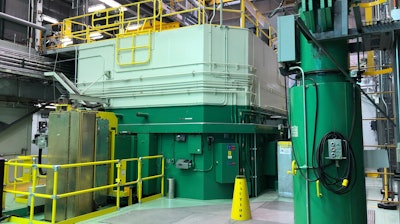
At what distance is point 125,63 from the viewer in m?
9.34

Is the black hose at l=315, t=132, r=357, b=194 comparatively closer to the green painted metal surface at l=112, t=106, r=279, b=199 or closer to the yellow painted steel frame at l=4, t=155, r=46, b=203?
the green painted metal surface at l=112, t=106, r=279, b=199

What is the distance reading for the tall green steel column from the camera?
379cm

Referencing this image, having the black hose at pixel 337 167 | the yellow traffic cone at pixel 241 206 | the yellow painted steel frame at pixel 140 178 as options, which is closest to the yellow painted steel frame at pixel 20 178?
the yellow painted steel frame at pixel 140 178

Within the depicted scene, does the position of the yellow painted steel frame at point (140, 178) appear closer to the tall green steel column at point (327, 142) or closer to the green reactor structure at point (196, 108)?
the green reactor structure at point (196, 108)

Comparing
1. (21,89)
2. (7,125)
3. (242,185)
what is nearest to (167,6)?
(21,89)

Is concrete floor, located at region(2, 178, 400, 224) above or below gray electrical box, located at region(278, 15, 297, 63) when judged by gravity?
below

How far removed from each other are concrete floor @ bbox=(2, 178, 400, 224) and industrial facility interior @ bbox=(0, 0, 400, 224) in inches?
1.7

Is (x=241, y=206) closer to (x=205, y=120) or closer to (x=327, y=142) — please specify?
(x=205, y=120)

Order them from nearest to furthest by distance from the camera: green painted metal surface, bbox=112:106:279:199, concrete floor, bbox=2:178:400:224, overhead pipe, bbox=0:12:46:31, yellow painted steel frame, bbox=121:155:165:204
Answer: concrete floor, bbox=2:178:400:224 < yellow painted steel frame, bbox=121:155:165:204 < green painted metal surface, bbox=112:106:279:199 < overhead pipe, bbox=0:12:46:31

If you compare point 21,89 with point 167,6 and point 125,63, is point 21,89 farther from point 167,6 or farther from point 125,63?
point 167,6

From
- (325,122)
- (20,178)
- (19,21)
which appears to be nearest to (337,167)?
(325,122)

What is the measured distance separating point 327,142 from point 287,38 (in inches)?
52.2

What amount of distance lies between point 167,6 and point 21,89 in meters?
5.43

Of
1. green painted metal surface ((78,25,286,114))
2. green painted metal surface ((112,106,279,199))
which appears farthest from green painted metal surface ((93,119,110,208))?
green painted metal surface ((78,25,286,114))
